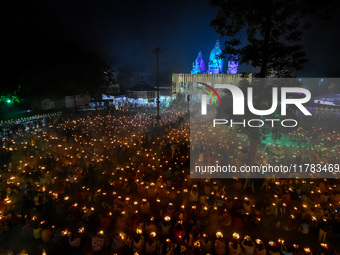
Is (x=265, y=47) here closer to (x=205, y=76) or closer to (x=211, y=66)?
(x=205, y=76)

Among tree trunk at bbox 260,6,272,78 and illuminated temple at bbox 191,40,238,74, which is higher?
illuminated temple at bbox 191,40,238,74

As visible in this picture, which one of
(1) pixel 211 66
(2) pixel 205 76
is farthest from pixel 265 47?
(1) pixel 211 66

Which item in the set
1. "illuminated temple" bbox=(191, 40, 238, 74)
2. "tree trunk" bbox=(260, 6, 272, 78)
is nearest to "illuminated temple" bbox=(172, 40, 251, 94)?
"illuminated temple" bbox=(191, 40, 238, 74)

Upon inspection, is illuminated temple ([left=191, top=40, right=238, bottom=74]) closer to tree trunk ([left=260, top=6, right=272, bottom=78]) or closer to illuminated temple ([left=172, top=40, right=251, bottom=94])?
illuminated temple ([left=172, top=40, right=251, bottom=94])

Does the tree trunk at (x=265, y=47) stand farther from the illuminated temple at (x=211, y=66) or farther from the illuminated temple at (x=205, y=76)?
the illuminated temple at (x=211, y=66)

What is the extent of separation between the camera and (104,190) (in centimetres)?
875

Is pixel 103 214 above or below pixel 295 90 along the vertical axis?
below

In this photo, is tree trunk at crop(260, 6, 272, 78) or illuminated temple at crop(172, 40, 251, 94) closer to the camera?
tree trunk at crop(260, 6, 272, 78)

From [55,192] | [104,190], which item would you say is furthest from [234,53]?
[55,192]

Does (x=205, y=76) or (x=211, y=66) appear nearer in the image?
(x=205, y=76)

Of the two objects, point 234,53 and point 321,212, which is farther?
point 234,53

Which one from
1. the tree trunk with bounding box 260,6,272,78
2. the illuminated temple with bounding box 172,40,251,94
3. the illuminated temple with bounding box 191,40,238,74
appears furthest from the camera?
the illuminated temple with bounding box 191,40,238,74

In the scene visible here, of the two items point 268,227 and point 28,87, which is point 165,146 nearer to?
point 268,227

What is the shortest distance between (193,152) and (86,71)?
24009 mm
